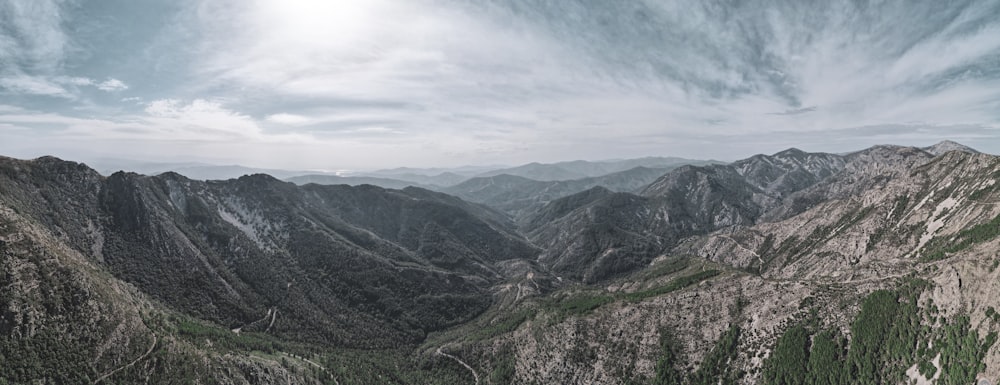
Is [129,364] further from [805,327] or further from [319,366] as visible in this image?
[805,327]

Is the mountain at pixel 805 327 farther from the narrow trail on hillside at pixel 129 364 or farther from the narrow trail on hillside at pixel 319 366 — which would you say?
the narrow trail on hillside at pixel 129 364

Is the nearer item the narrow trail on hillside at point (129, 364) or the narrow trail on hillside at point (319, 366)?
the narrow trail on hillside at point (129, 364)

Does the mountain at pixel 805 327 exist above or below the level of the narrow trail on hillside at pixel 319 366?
above

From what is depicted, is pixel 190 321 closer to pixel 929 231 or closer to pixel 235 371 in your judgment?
pixel 235 371

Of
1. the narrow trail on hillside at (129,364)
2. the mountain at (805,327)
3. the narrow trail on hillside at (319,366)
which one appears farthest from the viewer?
the narrow trail on hillside at (319,366)

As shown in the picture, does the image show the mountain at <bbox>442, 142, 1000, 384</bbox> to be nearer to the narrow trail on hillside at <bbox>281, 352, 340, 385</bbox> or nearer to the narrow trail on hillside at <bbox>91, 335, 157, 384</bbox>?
the narrow trail on hillside at <bbox>281, 352, 340, 385</bbox>

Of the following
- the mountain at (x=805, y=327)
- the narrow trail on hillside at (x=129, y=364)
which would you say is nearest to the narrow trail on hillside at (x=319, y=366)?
the mountain at (x=805, y=327)

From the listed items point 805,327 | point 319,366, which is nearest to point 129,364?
point 319,366

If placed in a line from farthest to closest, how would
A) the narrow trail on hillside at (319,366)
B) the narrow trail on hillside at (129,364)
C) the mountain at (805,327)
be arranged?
1. the narrow trail on hillside at (319,366)
2. the narrow trail on hillside at (129,364)
3. the mountain at (805,327)

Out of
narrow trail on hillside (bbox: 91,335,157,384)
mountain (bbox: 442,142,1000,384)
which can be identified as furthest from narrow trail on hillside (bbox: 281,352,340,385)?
narrow trail on hillside (bbox: 91,335,157,384)

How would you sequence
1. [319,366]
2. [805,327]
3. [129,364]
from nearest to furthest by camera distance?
[129,364]
[805,327]
[319,366]

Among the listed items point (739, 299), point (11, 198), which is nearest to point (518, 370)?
point (739, 299)
